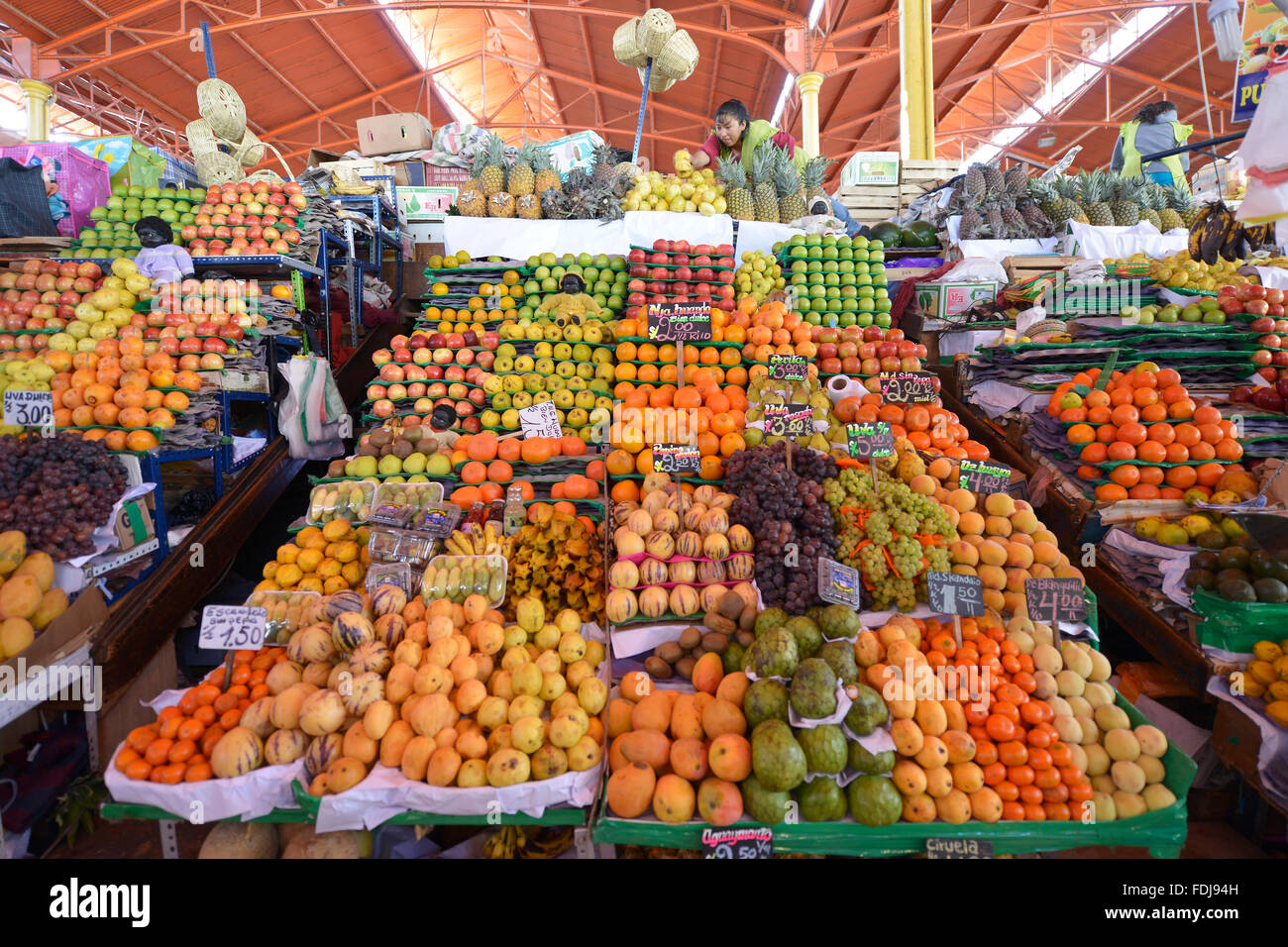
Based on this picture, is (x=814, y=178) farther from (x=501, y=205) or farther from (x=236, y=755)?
(x=236, y=755)

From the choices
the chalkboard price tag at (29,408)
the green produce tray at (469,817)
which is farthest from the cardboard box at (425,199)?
the green produce tray at (469,817)

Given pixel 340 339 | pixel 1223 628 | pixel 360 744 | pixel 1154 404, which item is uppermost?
pixel 340 339

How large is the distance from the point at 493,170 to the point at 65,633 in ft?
16.3

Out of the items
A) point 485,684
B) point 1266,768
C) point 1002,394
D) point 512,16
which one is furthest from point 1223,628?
point 512,16

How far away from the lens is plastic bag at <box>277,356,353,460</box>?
424cm

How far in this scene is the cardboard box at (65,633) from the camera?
2.32 meters

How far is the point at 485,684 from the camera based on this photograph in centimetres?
205

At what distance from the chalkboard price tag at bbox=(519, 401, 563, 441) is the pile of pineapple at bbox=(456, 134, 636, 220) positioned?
2.91m

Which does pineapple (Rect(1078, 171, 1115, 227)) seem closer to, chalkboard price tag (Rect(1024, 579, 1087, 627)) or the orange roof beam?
chalkboard price tag (Rect(1024, 579, 1087, 627))

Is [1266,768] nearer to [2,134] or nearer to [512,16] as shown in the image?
[2,134]

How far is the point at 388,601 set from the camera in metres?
2.24

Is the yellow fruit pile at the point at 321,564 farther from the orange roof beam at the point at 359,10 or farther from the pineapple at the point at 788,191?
the orange roof beam at the point at 359,10

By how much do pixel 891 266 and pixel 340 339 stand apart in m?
5.54

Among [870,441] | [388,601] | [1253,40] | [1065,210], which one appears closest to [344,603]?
[388,601]
